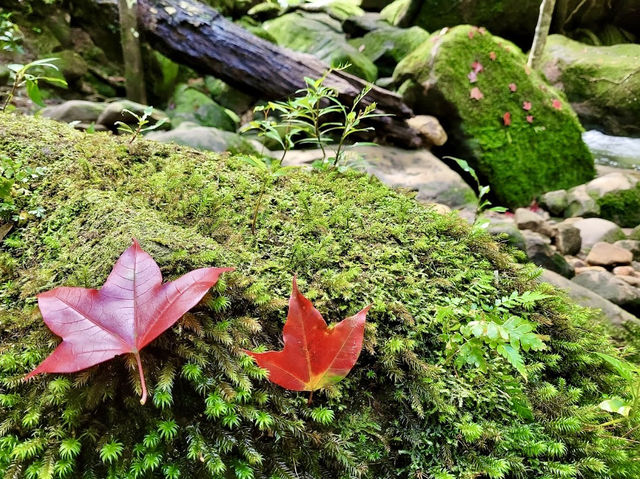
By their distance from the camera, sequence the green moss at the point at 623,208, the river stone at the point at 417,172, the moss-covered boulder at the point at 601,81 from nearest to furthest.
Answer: the river stone at the point at 417,172 → the green moss at the point at 623,208 → the moss-covered boulder at the point at 601,81

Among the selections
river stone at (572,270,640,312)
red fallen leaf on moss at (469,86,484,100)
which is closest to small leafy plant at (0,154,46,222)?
river stone at (572,270,640,312)

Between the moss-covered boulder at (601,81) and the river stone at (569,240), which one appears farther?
the moss-covered boulder at (601,81)

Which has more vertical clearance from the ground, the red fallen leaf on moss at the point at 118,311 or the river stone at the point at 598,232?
the red fallen leaf on moss at the point at 118,311

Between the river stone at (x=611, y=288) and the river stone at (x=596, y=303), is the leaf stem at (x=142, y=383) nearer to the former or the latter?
the river stone at (x=596, y=303)

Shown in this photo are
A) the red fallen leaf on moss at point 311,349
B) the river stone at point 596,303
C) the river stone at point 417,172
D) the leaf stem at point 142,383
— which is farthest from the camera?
the river stone at point 417,172

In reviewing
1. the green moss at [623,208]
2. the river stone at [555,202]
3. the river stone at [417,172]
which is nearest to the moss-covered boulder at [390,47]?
the river stone at [417,172]

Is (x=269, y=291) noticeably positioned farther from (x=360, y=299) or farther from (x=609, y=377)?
(x=609, y=377)

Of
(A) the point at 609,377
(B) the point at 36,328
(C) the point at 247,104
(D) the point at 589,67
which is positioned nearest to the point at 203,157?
(B) the point at 36,328

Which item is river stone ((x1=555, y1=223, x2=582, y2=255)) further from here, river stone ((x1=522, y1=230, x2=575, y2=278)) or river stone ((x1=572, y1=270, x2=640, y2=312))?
river stone ((x1=522, y1=230, x2=575, y2=278))
